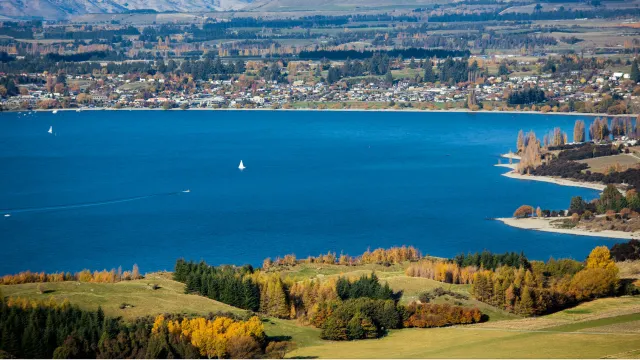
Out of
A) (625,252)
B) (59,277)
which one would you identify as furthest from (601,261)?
(59,277)

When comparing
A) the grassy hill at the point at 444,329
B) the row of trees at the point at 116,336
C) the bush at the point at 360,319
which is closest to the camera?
the row of trees at the point at 116,336

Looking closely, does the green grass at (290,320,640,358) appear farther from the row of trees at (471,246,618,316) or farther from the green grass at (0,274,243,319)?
the green grass at (0,274,243,319)

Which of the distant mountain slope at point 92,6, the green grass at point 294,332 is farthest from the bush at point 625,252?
the distant mountain slope at point 92,6

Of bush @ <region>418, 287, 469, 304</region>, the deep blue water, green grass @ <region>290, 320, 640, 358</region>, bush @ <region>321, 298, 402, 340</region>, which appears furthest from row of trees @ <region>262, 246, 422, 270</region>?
green grass @ <region>290, 320, 640, 358</region>

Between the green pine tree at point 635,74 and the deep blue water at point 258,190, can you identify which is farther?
the green pine tree at point 635,74

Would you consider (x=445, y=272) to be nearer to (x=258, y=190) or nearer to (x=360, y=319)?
(x=360, y=319)

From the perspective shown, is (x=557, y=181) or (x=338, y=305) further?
(x=557, y=181)

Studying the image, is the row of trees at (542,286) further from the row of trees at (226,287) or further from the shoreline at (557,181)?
the shoreline at (557,181)
